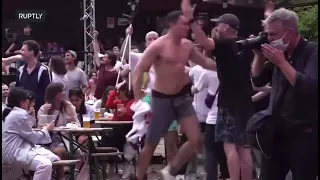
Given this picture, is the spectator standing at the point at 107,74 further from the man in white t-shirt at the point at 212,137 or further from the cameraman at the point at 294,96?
the cameraman at the point at 294,96

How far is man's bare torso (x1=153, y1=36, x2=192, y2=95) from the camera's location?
23.6 ft

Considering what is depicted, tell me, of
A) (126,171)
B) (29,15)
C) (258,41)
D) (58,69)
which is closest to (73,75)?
(58,69)

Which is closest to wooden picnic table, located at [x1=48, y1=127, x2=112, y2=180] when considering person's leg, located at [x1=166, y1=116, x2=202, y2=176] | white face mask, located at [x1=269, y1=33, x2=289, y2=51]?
person's leg, located at [x1=166, y1=116, x2=202, y2=176]

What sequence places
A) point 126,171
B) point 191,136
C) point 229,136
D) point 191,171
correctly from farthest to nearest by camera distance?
point 126,171, point 191,171, point 229,136, point 191,136

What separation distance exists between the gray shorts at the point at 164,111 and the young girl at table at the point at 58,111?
2.42 m

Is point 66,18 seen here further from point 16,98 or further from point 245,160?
point 245,160

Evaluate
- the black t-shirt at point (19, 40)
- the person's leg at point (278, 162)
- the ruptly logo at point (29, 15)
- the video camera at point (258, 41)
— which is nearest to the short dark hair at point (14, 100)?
the video camera at point (258, 41)

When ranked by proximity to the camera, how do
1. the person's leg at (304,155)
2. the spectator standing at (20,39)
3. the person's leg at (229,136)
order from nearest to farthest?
the person's leg at (304,155)
the person's leg at (229,136)
the spectator standing at (20,39)

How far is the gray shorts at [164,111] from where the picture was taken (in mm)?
7289

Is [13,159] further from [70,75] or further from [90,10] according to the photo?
[90,10]

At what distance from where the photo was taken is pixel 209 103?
8570 mm

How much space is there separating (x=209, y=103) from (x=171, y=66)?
1.42m

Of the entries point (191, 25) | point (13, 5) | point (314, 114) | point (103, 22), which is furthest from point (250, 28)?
point (314, 114)

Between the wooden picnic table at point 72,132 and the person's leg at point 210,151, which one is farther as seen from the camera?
the wooden picnic table at point 72,132
